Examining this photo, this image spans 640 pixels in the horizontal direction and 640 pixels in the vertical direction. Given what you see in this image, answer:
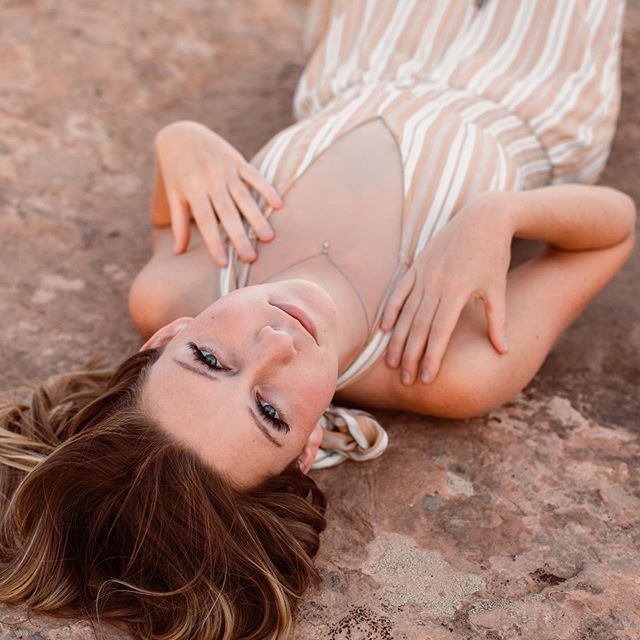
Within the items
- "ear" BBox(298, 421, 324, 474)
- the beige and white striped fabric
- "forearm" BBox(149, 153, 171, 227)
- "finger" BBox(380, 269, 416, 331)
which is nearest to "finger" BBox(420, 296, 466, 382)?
"finger" BBox(380, 269, 416, 331)

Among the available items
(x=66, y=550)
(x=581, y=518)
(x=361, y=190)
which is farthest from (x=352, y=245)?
(x=66, y=550)

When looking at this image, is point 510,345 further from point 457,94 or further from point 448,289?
point 457,94

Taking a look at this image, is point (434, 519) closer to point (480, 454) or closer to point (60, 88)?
point (480, 454)

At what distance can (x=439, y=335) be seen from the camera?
8.39 feet

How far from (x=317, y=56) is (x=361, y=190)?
1.06 m

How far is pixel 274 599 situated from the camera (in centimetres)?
207

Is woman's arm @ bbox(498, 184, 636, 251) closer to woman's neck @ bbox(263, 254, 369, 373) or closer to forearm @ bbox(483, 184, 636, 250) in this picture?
forearm @ bbox(483, 184, 636, 250)

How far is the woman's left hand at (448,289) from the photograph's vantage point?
2572 millimetres

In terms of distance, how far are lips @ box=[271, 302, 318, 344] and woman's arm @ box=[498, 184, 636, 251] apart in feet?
2.54

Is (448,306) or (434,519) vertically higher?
(448,306)

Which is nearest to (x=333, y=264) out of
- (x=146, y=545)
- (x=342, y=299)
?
(x=342, y=299)

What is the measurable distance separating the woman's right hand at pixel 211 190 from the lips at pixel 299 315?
1.79 feet

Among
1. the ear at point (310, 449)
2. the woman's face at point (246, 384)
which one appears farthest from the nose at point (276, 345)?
the ear at point (310, 449)

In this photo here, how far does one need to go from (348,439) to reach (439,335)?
14.9 inches
